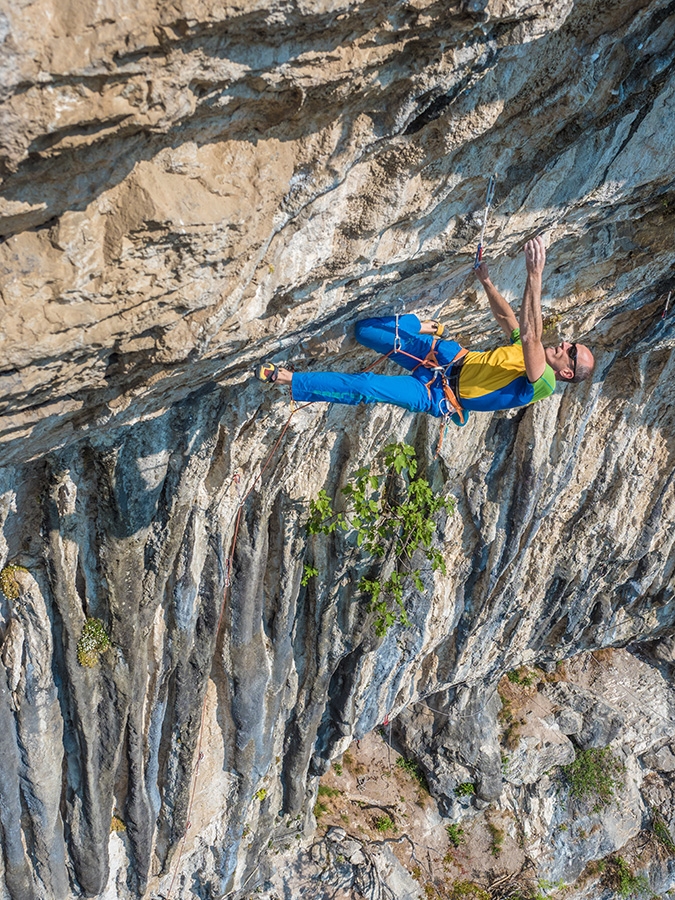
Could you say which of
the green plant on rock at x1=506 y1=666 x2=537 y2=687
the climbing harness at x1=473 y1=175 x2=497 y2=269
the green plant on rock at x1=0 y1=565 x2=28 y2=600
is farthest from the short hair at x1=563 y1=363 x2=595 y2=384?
the green plant on rock at x1=506 y1=666 x2=537 y2=687

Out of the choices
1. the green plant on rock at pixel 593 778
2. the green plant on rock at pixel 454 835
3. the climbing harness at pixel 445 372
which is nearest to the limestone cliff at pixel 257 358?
the climbing harness at pixel 445 372

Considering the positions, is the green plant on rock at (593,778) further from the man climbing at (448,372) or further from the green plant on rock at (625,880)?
the man climbing at (448,372)

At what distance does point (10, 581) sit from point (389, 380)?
3.47m

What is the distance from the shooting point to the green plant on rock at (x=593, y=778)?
14.1 meters

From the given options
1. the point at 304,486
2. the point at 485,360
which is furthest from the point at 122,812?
the point at 485,360

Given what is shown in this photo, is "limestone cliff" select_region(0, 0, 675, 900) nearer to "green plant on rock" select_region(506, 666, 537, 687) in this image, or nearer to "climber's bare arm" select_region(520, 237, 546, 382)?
"climber's bare arm" select_region(520, 237, 546, 382)

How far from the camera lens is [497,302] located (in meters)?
4.80

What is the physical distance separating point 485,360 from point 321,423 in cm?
211

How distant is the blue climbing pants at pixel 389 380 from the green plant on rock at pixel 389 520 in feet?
6.97

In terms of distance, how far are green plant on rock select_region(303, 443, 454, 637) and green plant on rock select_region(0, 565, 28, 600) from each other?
306 centimetres

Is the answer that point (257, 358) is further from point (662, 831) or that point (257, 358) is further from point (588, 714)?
point (662, 831)

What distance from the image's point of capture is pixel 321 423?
7020 mm

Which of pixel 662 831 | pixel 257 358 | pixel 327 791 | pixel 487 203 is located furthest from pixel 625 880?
pixel 487 203

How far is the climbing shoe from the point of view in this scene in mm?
5035
